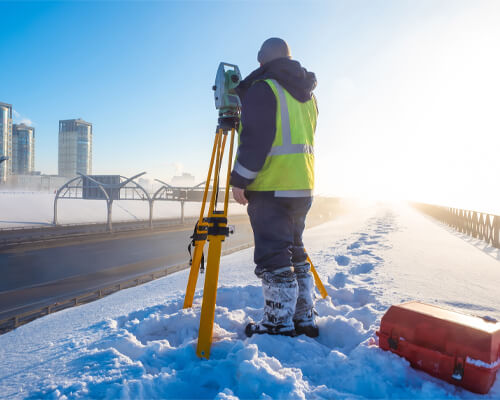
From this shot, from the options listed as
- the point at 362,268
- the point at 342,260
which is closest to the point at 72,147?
the point at 342,260

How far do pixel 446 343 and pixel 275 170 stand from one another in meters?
1.28

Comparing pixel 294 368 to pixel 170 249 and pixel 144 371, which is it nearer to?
pixel 144 371

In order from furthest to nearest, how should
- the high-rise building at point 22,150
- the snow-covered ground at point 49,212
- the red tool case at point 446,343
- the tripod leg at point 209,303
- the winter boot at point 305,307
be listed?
1. the high-rise building at point 22,150
2. the snow-covered ground at point 49,212
3. the winter boot at point 305,307
4. the tripod leg at point 209,303
5. the red tool case at point 446,343

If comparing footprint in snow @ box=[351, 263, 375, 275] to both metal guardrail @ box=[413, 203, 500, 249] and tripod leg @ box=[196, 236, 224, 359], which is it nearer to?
tripod leg @ box=[196, 236, 224, 359]

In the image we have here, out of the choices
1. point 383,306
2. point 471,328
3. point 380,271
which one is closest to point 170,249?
point 380,271

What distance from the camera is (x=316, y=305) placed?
8.54ft

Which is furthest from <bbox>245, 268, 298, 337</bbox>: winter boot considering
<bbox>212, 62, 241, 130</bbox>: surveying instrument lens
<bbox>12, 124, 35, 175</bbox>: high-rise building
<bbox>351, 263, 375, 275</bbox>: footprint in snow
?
<bbox>12, 124, 35, 175</bbox>: high-rise building

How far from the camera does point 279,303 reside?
1.87 m

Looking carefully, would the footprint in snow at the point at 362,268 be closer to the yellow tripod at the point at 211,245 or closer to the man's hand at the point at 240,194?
the yellow tripod at the point at 211,245

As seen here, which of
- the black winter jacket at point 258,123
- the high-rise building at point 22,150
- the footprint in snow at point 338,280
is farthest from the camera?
the high-rise building at point 22,150

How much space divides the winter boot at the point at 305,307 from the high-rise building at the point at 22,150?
10985 cm

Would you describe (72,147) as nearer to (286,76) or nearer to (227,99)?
(227,99)

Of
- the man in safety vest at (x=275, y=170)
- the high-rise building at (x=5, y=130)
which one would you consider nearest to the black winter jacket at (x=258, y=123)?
the man in safety vest at (x=275, y=170)

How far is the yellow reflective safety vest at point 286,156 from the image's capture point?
1874mm
